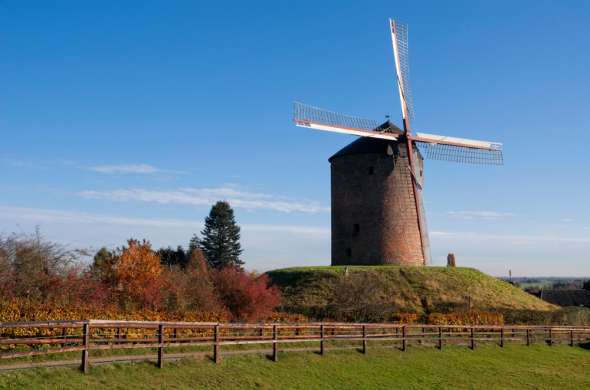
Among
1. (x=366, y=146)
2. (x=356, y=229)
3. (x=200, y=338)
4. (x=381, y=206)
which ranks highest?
(x=366, y=146)

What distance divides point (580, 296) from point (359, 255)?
40.1 meters

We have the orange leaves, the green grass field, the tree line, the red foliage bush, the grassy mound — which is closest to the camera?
the green grass field

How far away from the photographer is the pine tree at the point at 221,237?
246 feet

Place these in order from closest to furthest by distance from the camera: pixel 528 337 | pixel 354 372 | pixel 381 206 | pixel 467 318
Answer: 1. pixel 354 372
2. pixel 528 337
3. pixel 467 318
4. pixel 381 206

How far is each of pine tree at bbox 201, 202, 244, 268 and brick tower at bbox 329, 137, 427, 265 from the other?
31.2 m

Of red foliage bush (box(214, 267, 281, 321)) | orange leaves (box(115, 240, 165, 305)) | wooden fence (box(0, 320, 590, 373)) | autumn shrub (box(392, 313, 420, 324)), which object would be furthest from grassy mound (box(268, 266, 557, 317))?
orange leaves (box(115, 240, 165, 305))

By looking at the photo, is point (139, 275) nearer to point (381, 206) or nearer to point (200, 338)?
point (200, 338)

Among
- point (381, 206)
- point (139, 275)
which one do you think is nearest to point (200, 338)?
point (139, 275)

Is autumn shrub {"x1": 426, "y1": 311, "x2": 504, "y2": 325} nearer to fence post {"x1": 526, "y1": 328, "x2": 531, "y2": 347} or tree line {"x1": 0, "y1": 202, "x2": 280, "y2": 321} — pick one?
fence post {"x1": 526, "y1": 328, "x2": 531, "y2": 347}

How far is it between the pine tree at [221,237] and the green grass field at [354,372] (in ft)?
164

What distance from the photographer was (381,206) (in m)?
45.2

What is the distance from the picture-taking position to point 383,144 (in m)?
45.4

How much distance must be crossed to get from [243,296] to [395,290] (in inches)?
532

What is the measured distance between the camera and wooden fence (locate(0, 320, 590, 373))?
44.4ft
